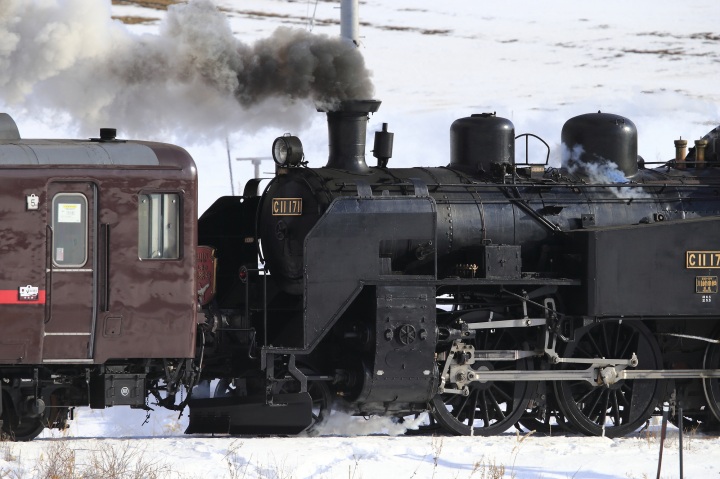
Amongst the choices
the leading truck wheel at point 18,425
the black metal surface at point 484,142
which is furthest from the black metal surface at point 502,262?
the leading truck wheel at point 18,425

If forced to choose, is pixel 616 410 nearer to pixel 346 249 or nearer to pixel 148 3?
pixel 346 249

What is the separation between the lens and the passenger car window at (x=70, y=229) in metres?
10.8

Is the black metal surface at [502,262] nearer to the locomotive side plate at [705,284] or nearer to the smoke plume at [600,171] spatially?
the smoke plume at [600,171]

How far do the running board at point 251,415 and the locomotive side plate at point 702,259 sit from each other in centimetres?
456

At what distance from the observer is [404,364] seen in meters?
11.8

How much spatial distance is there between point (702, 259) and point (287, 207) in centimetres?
470

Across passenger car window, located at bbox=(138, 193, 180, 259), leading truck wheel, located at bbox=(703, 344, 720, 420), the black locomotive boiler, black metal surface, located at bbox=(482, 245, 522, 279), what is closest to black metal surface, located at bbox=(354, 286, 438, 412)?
the black locomotive boiler

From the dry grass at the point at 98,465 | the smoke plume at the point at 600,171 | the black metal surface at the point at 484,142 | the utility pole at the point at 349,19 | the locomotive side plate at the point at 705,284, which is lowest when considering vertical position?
the dry grass at the point at 98,465

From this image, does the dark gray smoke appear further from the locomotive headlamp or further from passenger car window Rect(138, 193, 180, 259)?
passenger car window Rect(138, 193, 180, 259)

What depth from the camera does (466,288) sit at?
495 inches

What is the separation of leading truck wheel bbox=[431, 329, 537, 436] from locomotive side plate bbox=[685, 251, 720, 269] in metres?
2.12

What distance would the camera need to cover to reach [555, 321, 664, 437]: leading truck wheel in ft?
42.7

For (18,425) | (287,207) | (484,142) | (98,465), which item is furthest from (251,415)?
(484,142)

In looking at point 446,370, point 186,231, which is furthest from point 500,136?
point 186,231
